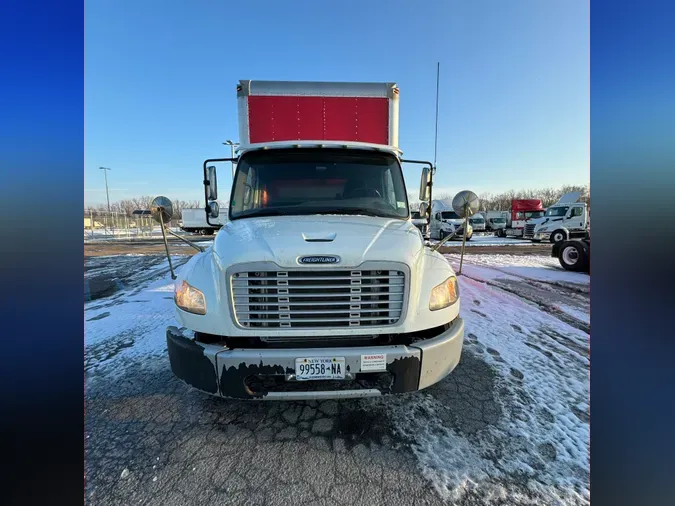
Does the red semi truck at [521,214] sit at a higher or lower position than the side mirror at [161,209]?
higher

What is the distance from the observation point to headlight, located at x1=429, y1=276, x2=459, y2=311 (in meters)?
2.67

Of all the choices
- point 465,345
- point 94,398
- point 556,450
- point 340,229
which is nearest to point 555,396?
point 556,450

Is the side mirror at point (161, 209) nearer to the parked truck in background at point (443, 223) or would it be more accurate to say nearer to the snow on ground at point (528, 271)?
the snow on ground at point (528, 271)

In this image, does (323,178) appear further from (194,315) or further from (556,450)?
(556,450)

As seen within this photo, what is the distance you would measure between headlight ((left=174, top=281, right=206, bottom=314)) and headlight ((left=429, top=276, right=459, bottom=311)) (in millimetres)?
1871

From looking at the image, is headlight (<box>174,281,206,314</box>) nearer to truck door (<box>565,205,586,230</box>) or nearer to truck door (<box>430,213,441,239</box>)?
truck door (<box>430,213,441,239</box>)

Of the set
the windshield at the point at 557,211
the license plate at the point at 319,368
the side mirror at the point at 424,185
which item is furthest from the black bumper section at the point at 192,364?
the windshield at the point at 557,211

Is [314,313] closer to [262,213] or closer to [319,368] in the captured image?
[319,368]

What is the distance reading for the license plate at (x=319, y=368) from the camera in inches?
92.2

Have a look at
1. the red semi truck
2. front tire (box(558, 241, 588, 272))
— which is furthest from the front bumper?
the red semi truck

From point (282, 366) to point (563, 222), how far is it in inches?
1050

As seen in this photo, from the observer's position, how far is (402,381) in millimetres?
2438

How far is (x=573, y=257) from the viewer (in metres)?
10.8

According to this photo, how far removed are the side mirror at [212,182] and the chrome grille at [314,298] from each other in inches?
94.5
